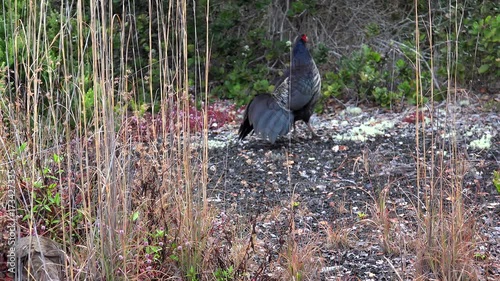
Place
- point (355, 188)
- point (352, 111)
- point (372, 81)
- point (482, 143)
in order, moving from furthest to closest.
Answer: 1. point (372, 81)
2. point (352, 111)
3. point (482, 143)
4. point (355, 188)

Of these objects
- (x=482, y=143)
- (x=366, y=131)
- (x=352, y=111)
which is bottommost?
(x=352, y=111)

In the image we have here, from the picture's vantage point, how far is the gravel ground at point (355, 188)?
11.8 feet

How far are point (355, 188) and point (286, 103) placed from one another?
187 cm

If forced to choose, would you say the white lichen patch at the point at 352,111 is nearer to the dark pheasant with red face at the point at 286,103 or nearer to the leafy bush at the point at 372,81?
the leafy bush at the point at 372,81

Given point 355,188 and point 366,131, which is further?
point 366,131

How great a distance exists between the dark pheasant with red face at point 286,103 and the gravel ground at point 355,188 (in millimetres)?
164

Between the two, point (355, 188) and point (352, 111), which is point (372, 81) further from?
point (355, 188)

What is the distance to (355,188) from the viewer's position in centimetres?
488

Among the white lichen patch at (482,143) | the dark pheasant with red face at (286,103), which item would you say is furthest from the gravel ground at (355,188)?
the dark pheasant with red face at (286,103)

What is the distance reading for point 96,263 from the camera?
3084 millimetres

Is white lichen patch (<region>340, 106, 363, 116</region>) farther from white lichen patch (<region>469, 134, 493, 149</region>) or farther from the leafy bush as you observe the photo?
white lichen patch (<region>469, 134, 493, 149</region>)

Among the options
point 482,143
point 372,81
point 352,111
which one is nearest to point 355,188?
point 482,143

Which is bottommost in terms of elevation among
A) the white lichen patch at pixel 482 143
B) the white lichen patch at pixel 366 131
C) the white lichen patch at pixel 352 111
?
the white lichen patch at pixel 352 111

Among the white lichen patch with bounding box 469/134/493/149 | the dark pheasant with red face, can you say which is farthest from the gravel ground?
the dark pheasant with red face
